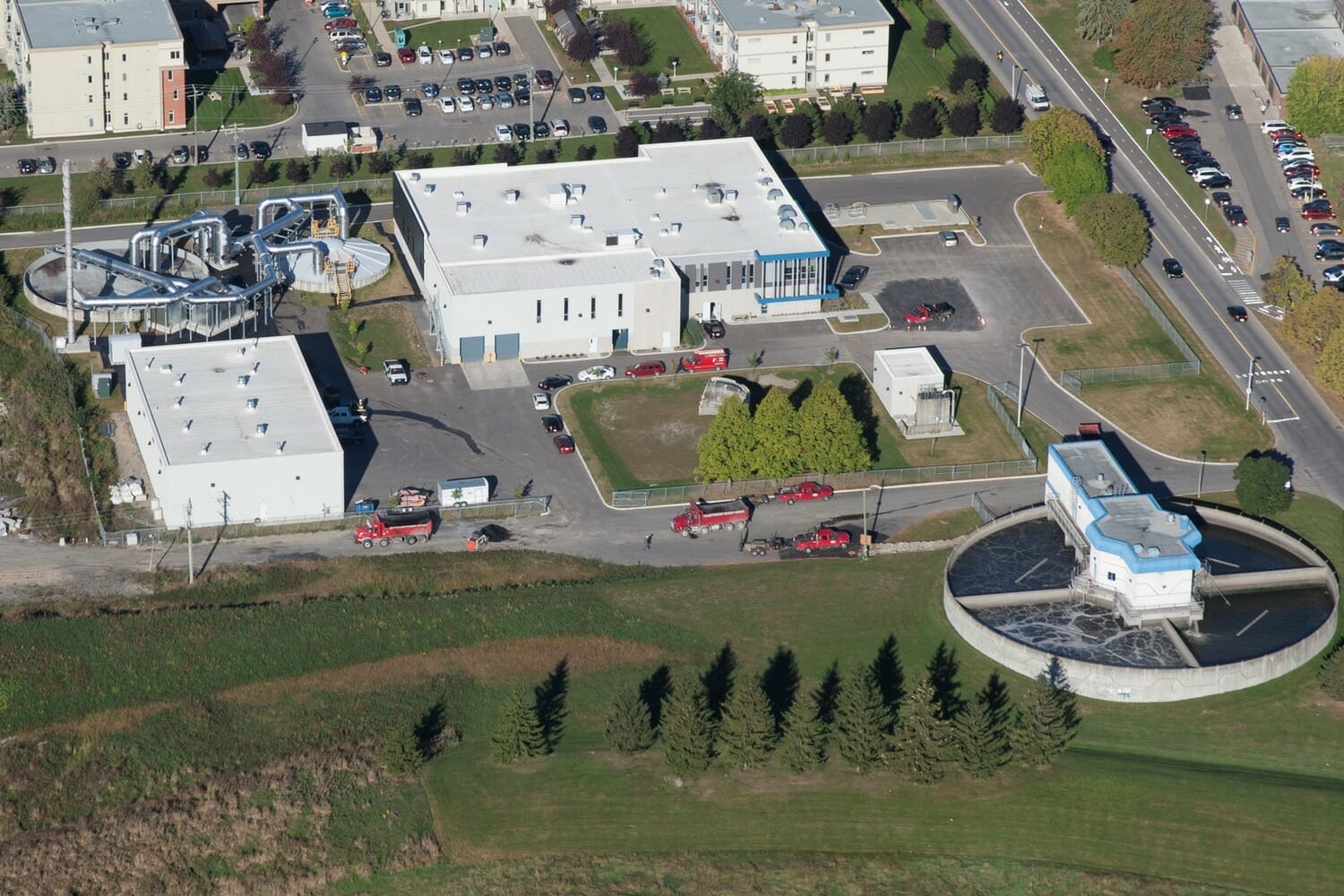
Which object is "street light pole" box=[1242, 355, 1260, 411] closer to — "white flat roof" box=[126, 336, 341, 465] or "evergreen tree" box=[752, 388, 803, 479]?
"evergreen tree" box=[752, 388, 803, 479]

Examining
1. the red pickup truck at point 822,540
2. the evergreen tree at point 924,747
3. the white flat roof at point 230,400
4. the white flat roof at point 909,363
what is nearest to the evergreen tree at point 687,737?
the evergreen tree at point 924,747

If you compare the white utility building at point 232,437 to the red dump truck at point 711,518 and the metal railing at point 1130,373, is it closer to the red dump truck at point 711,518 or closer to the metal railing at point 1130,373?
the red dump truck at point 711,518

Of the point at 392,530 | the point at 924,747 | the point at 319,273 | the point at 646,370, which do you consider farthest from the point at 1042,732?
the point at 319,273

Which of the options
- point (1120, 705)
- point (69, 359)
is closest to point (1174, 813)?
point (1120, 705)

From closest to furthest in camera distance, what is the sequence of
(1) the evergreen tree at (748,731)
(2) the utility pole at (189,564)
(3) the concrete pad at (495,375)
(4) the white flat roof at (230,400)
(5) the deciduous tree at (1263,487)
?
(1) the evergreen tree at (748,731) → (2) the utility pole at (189,564) → (4) the white flat roof at (230,400) → (5) the deciduous tree at (1263,487) → (3) the concrete pad at (495,375)

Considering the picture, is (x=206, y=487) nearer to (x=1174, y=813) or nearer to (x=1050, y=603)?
(x=1050, y=603)

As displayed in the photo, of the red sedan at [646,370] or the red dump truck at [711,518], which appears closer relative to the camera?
the red dump truck at [711,518]

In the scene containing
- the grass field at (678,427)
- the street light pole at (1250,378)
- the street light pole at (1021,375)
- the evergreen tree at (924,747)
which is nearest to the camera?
the evergreen tree at (924,747)
